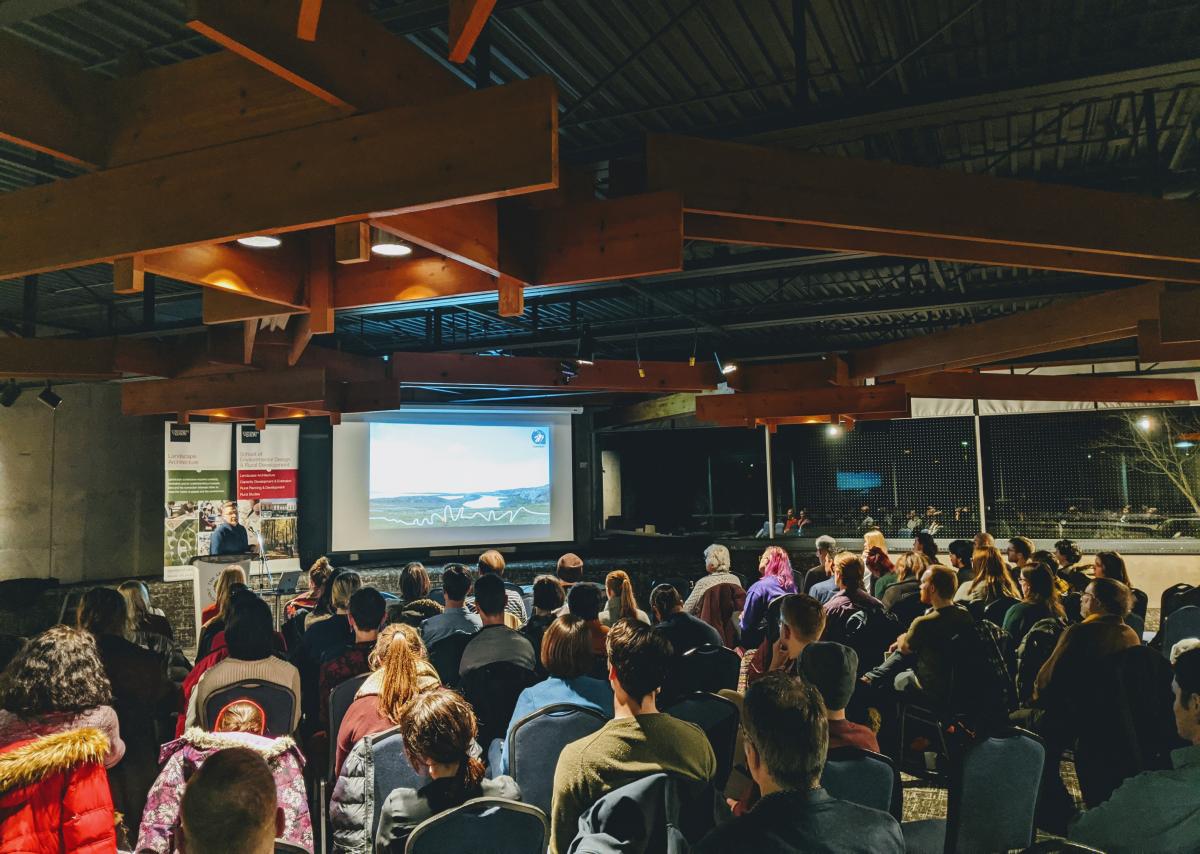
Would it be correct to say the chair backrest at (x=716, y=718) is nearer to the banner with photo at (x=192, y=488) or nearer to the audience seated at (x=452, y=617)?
the audience seated at (x=452, y=617)

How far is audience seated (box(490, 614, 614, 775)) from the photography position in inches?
124

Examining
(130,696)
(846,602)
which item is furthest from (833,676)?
(130,696)

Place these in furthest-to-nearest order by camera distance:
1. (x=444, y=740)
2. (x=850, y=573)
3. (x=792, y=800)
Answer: (x=850, y=573)
(x=444, y=740)
(x=792, y=800)

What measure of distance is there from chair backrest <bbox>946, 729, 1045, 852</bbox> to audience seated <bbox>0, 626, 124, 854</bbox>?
2647 mm

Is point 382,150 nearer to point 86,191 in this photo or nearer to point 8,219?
point 86,191

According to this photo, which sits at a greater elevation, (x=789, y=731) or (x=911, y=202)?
(x=911, y=202)

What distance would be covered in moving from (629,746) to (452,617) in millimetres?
2412

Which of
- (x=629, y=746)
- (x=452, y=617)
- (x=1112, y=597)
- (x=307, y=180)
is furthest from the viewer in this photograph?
(x=452, y=617)

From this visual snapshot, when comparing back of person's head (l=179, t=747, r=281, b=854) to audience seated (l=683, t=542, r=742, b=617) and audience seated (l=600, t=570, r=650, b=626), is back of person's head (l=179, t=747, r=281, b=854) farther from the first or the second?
audience seated (l=683, t=542, r=742, b=617)

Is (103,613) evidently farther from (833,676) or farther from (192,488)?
(192,488)

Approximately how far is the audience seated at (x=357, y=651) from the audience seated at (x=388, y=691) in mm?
718

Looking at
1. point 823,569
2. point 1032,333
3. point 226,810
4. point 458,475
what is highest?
point 1032,333

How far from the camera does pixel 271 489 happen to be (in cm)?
1046

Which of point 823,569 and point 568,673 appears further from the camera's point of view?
point 823,569
